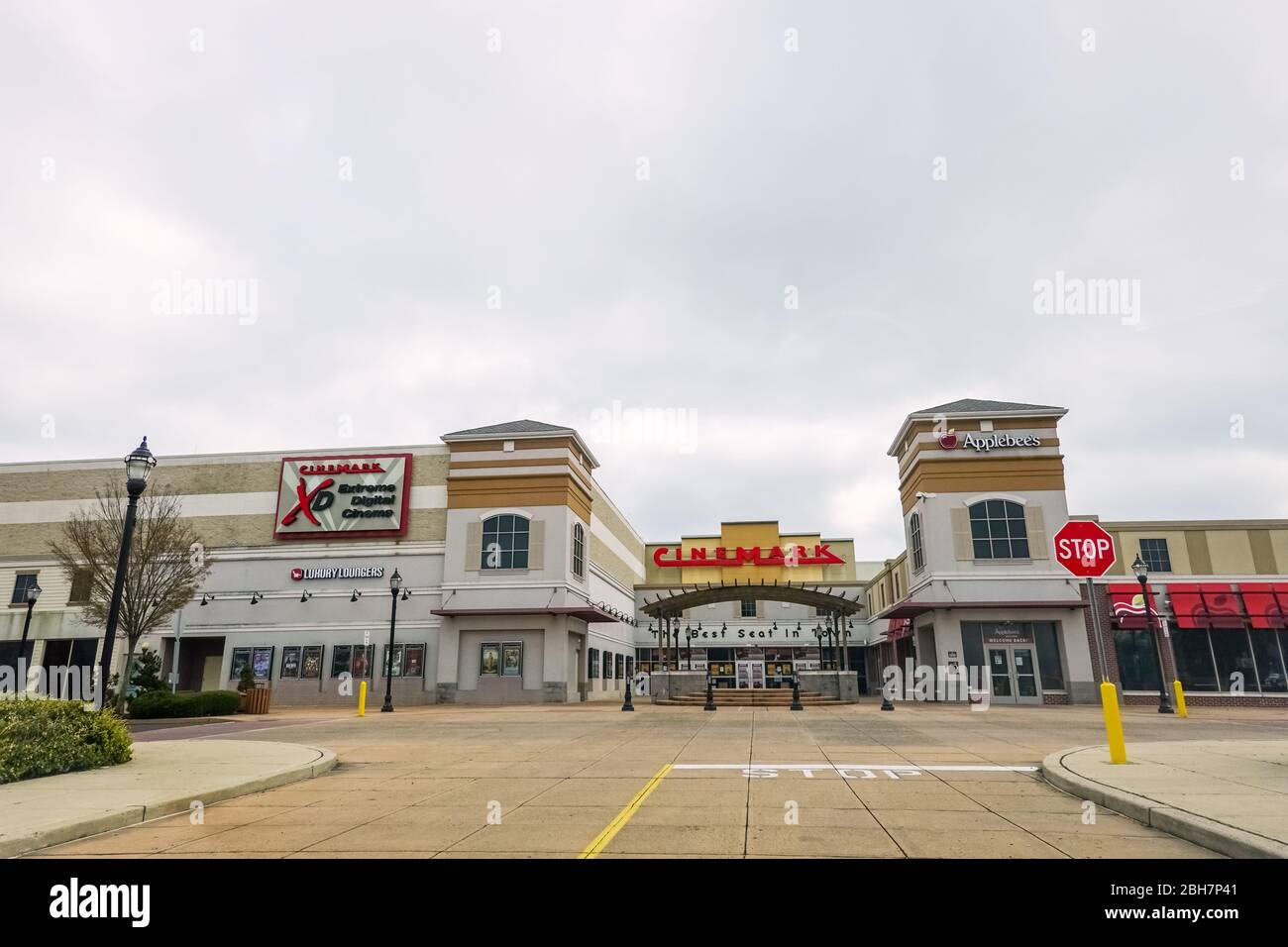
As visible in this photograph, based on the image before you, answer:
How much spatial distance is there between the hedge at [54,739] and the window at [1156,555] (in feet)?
128

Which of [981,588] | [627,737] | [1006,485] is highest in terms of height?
[1006,485]

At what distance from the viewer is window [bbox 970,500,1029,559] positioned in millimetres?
32875

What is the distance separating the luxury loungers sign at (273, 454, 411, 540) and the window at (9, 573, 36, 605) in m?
12.7

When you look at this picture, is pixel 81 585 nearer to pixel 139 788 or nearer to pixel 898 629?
pixel 139 788

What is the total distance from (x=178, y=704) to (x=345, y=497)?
13.8 metres

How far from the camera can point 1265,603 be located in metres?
31.6

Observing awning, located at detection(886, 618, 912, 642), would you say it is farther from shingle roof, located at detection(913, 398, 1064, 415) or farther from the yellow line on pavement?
Result: the yellow line on pavement

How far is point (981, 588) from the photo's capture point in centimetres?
3219

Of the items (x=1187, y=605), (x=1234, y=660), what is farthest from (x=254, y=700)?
(x=1234, y=660)

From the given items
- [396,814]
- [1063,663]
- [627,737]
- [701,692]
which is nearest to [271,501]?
[701,692]

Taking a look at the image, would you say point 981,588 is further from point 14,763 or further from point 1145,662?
point 14,763

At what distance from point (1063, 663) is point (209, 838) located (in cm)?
3293

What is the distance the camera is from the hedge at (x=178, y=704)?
24141mm

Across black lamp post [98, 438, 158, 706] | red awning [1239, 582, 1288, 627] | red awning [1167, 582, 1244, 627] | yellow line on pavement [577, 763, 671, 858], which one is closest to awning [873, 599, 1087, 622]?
red awning [1167, 582, 1244, 627]
